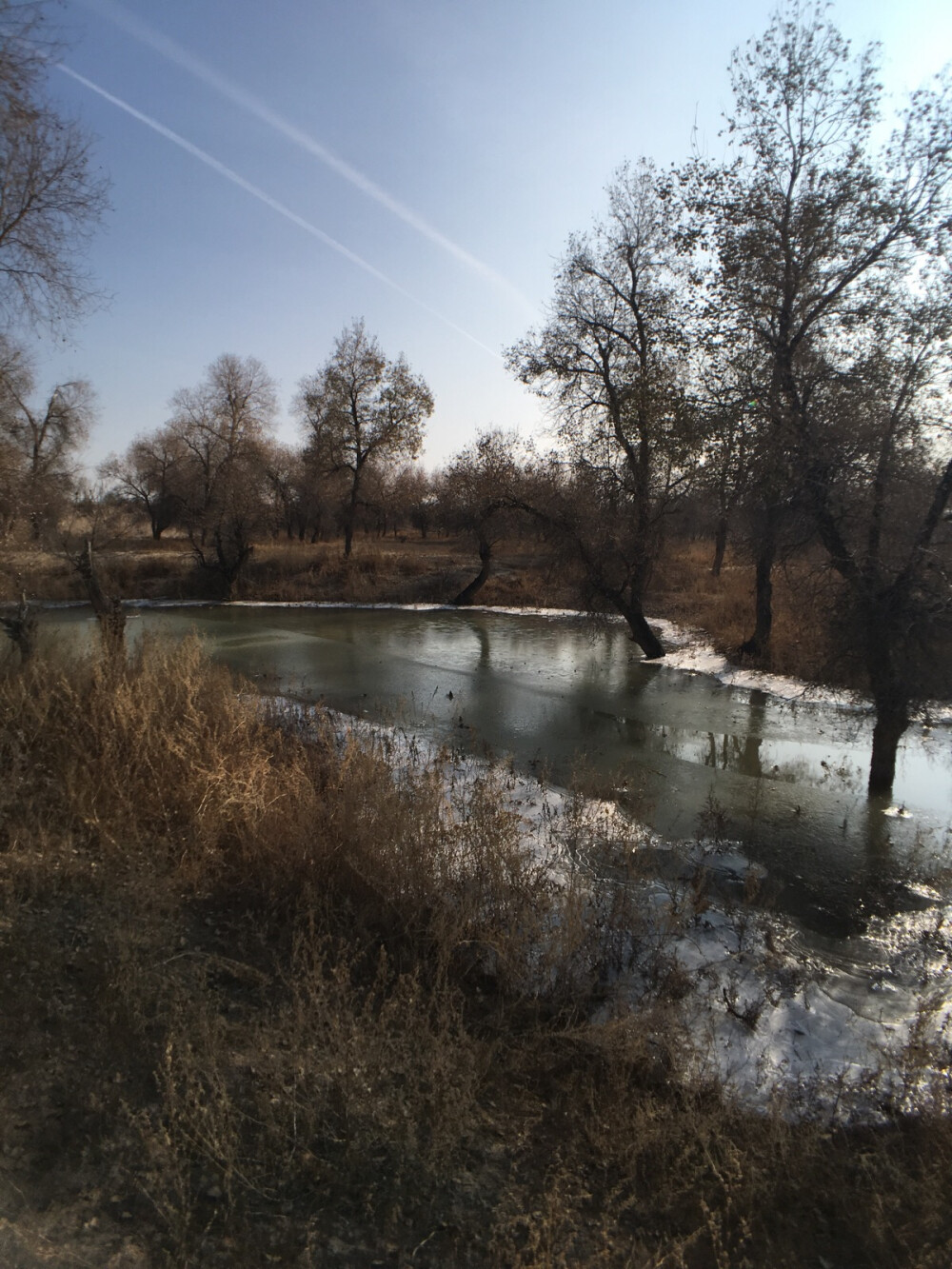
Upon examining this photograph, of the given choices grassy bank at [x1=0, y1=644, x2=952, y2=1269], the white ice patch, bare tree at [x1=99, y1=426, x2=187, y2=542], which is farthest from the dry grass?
bare tree at [x1=99, y1=426, x2=187, y2=542]

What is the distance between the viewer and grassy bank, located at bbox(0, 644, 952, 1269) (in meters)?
2.61

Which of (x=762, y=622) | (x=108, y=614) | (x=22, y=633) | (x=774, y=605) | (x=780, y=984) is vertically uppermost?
(x=774, y=605)

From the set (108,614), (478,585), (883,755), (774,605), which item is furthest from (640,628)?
(478,585)

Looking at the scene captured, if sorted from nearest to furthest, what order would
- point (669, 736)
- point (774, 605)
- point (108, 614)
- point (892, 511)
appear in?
point (892, 511)
point (108, 614)
point (669, 736)
point (774, 605)

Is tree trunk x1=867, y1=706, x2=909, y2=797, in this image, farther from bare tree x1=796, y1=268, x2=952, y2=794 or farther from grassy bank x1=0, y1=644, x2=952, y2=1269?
grassy bank x1=0, y1=644, x2=952, y2=1269

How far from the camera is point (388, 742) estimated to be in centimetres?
856

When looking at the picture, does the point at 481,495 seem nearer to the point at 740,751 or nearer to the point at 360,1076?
the point at 740,751

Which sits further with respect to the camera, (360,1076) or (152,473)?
(152,473)

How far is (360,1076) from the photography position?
3.13 metres

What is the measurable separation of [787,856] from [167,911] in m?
5.60

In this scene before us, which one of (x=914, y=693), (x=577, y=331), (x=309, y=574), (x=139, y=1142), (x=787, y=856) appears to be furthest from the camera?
(x=309, y=574)

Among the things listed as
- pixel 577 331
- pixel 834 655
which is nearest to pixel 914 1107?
pixel 834 655

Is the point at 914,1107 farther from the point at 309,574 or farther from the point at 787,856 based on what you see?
the point at 309,574

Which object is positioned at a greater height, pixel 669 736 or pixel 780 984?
pixel 669 736
